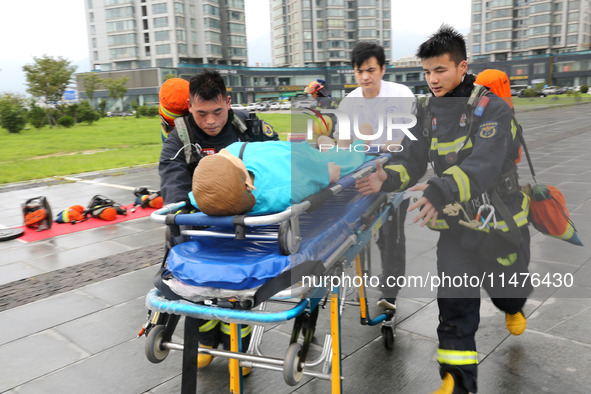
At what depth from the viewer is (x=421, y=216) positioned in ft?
7.30

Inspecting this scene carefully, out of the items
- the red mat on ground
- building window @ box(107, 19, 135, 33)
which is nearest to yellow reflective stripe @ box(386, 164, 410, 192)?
the red mat on ground

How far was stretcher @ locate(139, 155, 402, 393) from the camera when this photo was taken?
1.87 m

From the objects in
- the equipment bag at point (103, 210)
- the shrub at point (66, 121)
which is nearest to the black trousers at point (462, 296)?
the equipment bag at point (103, 210)

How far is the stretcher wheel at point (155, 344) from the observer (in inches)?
91.9

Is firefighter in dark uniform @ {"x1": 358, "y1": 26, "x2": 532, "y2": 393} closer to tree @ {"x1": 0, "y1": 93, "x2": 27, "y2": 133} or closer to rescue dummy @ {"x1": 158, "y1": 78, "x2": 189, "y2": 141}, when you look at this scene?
rescue dummy @ {"x1": 158, "y1": 78, "x2": 189, "y2": 141}

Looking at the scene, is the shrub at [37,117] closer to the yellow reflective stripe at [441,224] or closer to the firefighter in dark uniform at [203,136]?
the firefighter in dark uniform at [203,136]

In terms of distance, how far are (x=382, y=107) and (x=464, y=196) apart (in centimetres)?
118

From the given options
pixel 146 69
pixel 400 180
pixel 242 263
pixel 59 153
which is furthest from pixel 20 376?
pixel 146 69

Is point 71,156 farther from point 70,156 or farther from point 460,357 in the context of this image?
point 460,357

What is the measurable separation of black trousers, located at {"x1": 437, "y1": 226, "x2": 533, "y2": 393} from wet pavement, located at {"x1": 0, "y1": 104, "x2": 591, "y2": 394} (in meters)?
0.36

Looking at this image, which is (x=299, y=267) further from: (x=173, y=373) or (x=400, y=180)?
(x=173, y=373)

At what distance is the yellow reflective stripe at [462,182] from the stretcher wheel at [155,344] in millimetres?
1600

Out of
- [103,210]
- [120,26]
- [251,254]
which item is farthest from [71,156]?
[120,26]

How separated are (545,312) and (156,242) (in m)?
4.42
